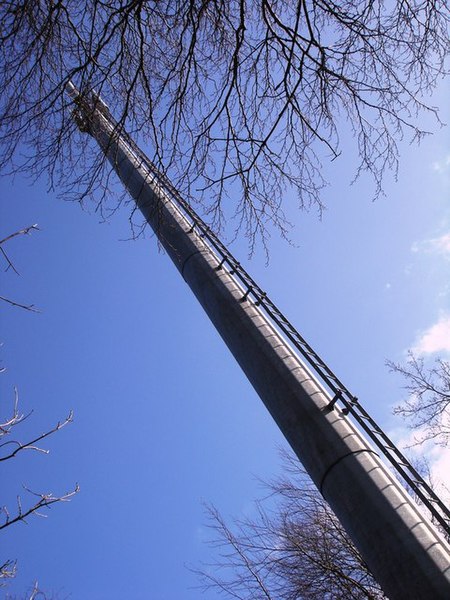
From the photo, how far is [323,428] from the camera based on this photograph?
9.95 ft

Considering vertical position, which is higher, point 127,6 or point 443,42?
point 127,6

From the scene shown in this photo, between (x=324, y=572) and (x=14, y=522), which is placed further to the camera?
(x=324, y=572)

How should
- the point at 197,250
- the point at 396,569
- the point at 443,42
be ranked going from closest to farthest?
1. the point at 396,569
2. the point at 443,42
3. the point at 197,250

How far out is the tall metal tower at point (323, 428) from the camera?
Result: 235cm

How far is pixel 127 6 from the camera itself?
368 cm

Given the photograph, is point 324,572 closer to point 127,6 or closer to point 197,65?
point 197,65

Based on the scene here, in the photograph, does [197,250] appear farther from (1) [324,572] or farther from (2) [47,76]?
(1) [324,572]

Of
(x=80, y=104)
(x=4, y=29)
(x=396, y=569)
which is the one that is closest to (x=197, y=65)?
(x=80, y=104)

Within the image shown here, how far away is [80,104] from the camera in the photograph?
4434mm

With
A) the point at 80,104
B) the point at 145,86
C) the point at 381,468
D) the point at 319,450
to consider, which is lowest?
the point at 381,468

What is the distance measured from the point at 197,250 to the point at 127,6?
2374mm

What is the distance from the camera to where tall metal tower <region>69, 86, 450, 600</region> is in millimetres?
2348

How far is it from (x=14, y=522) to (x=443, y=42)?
4.71 m

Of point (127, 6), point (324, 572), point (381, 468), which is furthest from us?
point (324, 572)
